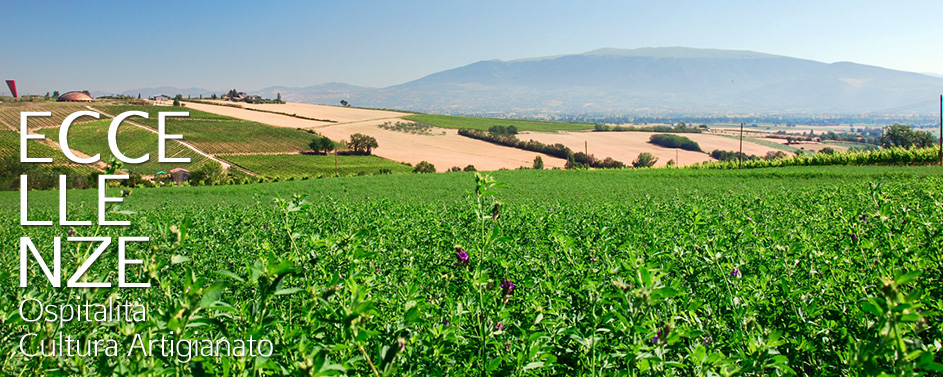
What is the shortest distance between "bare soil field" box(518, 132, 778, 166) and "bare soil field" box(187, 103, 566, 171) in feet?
41.7

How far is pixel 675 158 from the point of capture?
94938 mm

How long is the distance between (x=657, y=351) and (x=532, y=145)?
9874 centimetres

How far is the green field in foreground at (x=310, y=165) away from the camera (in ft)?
222

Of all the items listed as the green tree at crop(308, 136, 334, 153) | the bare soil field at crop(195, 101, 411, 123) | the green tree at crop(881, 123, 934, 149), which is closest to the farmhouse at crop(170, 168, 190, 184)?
the green tree at crop(308, 136, 334, 153)

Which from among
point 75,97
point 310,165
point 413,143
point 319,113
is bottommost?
point 310,165

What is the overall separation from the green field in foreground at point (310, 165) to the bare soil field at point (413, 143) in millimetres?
5738

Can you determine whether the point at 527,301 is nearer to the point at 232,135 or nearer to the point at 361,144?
the point at 361,144

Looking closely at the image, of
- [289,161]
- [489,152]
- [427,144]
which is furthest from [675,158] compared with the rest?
[289,161]

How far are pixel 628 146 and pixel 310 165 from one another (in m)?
68.3

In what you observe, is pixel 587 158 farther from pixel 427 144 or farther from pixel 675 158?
pixel 427 144

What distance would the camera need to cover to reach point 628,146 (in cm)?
10781

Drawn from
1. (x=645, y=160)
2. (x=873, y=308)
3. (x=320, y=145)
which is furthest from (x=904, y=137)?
(x=873, y=308)

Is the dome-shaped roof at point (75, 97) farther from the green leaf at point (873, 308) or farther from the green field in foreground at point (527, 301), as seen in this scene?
the green leaf at point (873, 308)

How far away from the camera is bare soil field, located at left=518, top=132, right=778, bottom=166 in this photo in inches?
3755
